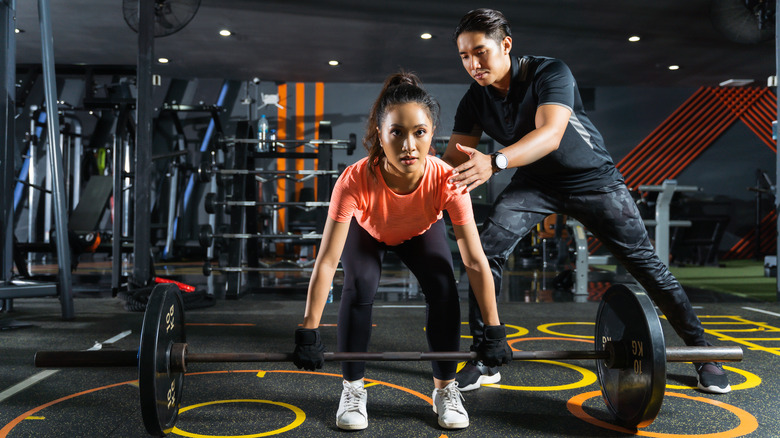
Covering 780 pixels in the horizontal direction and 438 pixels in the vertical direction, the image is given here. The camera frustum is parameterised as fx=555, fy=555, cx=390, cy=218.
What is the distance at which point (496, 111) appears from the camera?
1.84 meters

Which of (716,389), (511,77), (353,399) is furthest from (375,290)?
(716,389)

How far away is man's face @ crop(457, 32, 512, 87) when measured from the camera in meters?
1.61

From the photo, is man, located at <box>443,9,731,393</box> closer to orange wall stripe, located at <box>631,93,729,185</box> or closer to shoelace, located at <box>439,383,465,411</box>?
shoelace, located at <box>439,383,465,411</box>

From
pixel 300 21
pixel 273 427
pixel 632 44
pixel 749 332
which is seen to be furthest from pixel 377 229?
pixel 632 44

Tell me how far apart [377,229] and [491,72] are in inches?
23.7

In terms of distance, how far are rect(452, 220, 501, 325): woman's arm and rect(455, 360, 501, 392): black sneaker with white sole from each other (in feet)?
1.10

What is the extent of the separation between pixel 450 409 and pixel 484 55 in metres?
1.00

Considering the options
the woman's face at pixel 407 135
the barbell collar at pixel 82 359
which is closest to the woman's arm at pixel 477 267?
the woman's face at pixel 407 135

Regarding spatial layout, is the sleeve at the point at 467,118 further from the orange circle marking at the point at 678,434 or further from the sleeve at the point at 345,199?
the orange circle marking at the point at 678,434

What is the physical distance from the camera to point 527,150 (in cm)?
150

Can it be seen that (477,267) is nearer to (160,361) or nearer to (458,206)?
(458,206)

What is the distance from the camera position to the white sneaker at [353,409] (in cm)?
140

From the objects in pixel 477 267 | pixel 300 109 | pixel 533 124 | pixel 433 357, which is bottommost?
pixel 433 357

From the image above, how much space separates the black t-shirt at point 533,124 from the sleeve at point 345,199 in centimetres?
65
